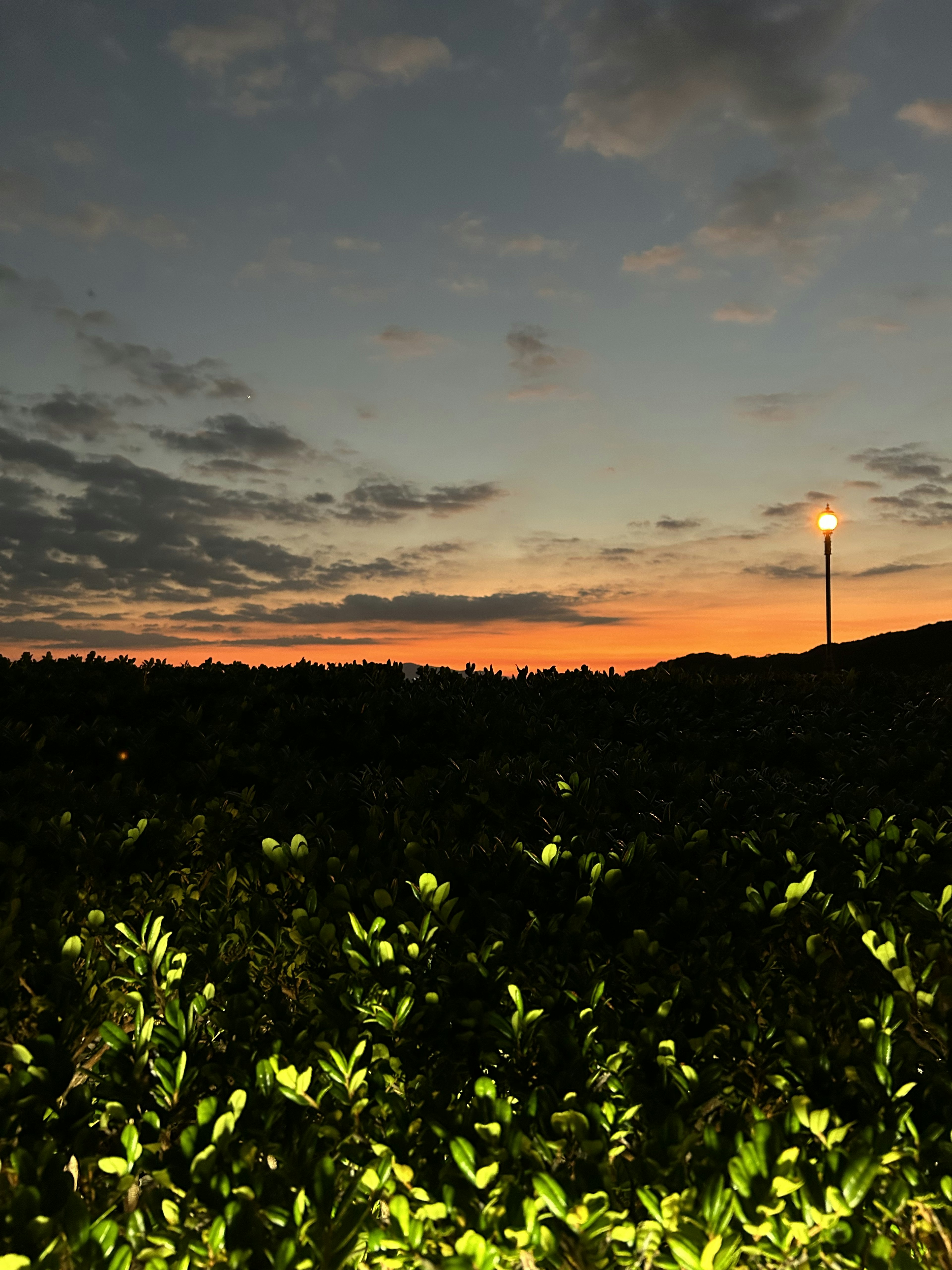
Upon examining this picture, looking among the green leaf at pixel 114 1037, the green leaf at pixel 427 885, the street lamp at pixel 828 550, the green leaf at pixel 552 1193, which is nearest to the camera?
the green leaf at pixel 552 1193

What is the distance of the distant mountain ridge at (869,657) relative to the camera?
28.3 m

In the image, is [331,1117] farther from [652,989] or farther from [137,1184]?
[652,989]

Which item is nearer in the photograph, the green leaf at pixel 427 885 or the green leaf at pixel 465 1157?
the green leaf at pixel 465 1157

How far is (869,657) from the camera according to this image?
29844 millimetres

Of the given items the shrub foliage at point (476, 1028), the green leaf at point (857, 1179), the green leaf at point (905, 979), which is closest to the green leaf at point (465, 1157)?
the shrub foliage at point (476, 1028)

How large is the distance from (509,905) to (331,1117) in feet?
4.86

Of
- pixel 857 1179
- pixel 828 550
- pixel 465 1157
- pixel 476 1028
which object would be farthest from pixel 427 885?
pixel 828 550

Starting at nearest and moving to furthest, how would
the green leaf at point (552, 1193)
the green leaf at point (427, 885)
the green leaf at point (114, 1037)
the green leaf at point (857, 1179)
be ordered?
the green leaf at point (552, 1193) < the green leaf at point (857, 1179) < the green leaf at point (114, 1037) < the green leaf at point (427, 885)

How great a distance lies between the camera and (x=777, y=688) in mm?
11695


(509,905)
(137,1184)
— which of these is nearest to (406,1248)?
(137,1184)

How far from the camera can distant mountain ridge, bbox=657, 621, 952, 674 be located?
2827 centimetres

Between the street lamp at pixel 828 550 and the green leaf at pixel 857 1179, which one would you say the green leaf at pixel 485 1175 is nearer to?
the green leaf at pixel 857 1179

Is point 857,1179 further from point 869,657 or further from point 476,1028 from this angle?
point 869,657

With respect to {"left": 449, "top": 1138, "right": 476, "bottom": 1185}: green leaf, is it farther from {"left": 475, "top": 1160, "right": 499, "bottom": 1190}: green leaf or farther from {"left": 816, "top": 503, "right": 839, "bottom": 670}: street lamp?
{"left": 816, "top": 503, "right": 839, "bottom": 670}: street lamp
